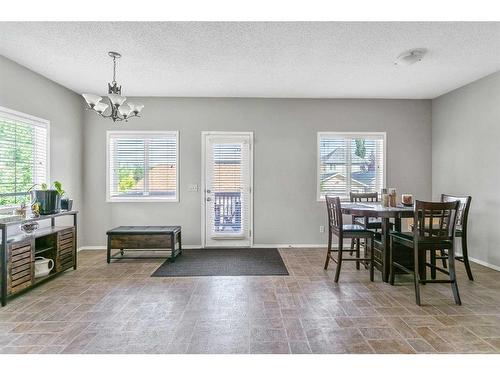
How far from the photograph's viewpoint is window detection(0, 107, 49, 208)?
3445 millimetres

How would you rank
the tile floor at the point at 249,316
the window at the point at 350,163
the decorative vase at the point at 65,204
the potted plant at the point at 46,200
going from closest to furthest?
the tile floor at the point at 249,316, the potted plant at the point at 46,200, the decorative vase at the point at 65,204, the window at the point at 350,163

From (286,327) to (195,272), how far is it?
5.74 feet

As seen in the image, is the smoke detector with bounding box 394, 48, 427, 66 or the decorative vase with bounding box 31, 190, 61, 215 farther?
the decorative vase with bounding box 31, 190, 61, 215

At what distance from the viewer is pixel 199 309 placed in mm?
2623

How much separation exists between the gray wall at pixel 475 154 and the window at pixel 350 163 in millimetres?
971

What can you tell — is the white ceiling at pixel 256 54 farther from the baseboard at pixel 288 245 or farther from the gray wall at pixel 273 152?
the baseboard at pixel 288 245

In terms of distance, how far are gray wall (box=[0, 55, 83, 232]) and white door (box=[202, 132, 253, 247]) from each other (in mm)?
2101

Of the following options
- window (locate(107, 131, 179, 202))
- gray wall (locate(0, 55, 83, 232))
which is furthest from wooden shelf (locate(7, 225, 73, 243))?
window (locate(107, 131, 179, 202))

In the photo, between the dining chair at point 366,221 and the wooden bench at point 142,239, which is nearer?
the dining chair at point 366,221

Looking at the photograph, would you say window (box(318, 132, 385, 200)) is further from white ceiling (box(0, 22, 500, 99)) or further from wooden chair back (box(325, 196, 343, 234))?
wooden chair back (box(325, 196, 343, 234))

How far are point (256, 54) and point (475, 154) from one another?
3.46m

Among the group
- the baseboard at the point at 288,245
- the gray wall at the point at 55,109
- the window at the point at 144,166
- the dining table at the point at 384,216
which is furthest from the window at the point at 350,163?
the gray wall at the point at 55,109

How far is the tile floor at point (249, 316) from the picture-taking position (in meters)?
2.04
